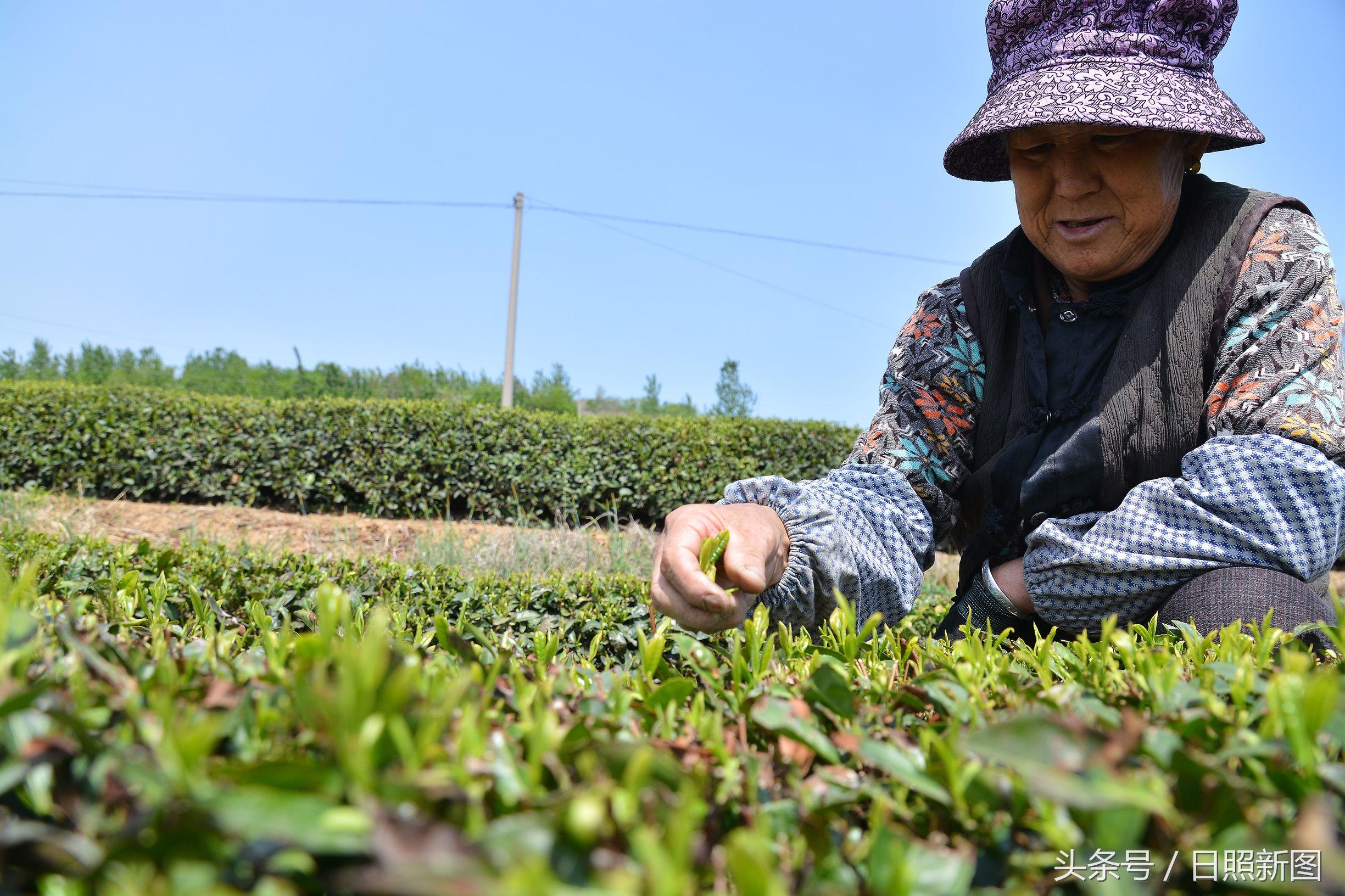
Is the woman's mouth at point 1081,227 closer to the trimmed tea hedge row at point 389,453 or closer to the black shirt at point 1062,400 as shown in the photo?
the black shirt at point 1062,400

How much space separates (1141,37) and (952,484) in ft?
3.96

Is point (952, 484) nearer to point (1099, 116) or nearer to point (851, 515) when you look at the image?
point (851, 515)

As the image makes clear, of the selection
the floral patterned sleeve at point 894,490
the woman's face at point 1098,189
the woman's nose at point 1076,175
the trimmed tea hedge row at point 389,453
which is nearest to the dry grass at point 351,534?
the trimmed tea hedge row at point 389,453

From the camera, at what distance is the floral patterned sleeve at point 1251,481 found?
5.86 ft

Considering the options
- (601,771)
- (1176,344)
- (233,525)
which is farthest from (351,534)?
(601,771)

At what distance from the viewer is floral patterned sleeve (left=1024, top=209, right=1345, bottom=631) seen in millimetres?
1787

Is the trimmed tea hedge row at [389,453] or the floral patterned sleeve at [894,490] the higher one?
the floral patterned sleeve at [894,490]

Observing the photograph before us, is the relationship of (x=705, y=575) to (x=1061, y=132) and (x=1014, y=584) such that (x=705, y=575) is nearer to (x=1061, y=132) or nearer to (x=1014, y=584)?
(x=1014, y=584)

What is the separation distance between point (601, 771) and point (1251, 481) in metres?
1.70

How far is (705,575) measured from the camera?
154cm

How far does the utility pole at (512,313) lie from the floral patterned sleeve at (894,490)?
16322mm

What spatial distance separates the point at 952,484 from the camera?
2.49 meters

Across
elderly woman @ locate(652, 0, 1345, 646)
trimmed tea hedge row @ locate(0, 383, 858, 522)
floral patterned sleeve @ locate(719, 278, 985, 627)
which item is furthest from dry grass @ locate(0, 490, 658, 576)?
elderly woman @ locate(652, 0, 1345, 646)

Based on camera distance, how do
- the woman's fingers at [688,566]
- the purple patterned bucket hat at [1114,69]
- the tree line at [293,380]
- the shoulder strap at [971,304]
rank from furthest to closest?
1. the tree line at [293,380]
2. the shoulder strap at [971,304]
3. the purple patterned bucket hat at [1114,69]
4. the woman's fingers at [688,566]
